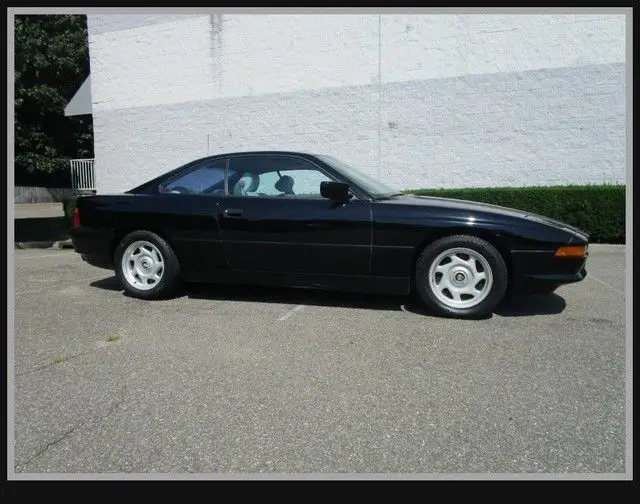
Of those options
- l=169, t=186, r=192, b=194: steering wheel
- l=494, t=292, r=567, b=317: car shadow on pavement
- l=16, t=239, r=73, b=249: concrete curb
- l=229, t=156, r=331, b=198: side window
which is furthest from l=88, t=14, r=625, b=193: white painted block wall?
l=169, t=186, r=192, b=194: steering wheel

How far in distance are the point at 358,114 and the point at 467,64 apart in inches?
93.7

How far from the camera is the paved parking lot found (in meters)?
2.21

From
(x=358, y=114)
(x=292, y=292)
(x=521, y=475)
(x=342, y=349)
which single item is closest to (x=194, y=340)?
(x=342, y=349)

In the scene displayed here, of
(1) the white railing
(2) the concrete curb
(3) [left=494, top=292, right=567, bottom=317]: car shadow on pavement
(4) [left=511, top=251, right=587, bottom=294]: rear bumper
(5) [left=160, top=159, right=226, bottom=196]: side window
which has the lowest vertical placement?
(3) [left=494, top=292, right=567, bottom=317]: car shadow on pavement

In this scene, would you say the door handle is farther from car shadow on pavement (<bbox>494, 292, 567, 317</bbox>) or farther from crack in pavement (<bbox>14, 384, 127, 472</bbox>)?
car shadow on pavement (<bbox>494, 292, 567, 317</bbox>)

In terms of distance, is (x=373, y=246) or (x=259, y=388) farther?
(x=373, y=246)

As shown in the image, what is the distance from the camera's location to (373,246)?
14.3 feet

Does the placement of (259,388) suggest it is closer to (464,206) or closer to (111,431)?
(111,431)

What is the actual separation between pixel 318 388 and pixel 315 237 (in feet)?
5.96

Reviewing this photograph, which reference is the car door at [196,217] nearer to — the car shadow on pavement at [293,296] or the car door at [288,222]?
the car door at [288,222]

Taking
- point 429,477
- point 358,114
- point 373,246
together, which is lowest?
point 429,477

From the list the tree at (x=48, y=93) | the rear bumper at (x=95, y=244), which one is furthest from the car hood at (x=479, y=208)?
the tree at (x=48, y=93)

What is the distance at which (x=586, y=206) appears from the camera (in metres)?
8.67

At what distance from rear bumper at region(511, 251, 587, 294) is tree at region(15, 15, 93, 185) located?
2431 cm
